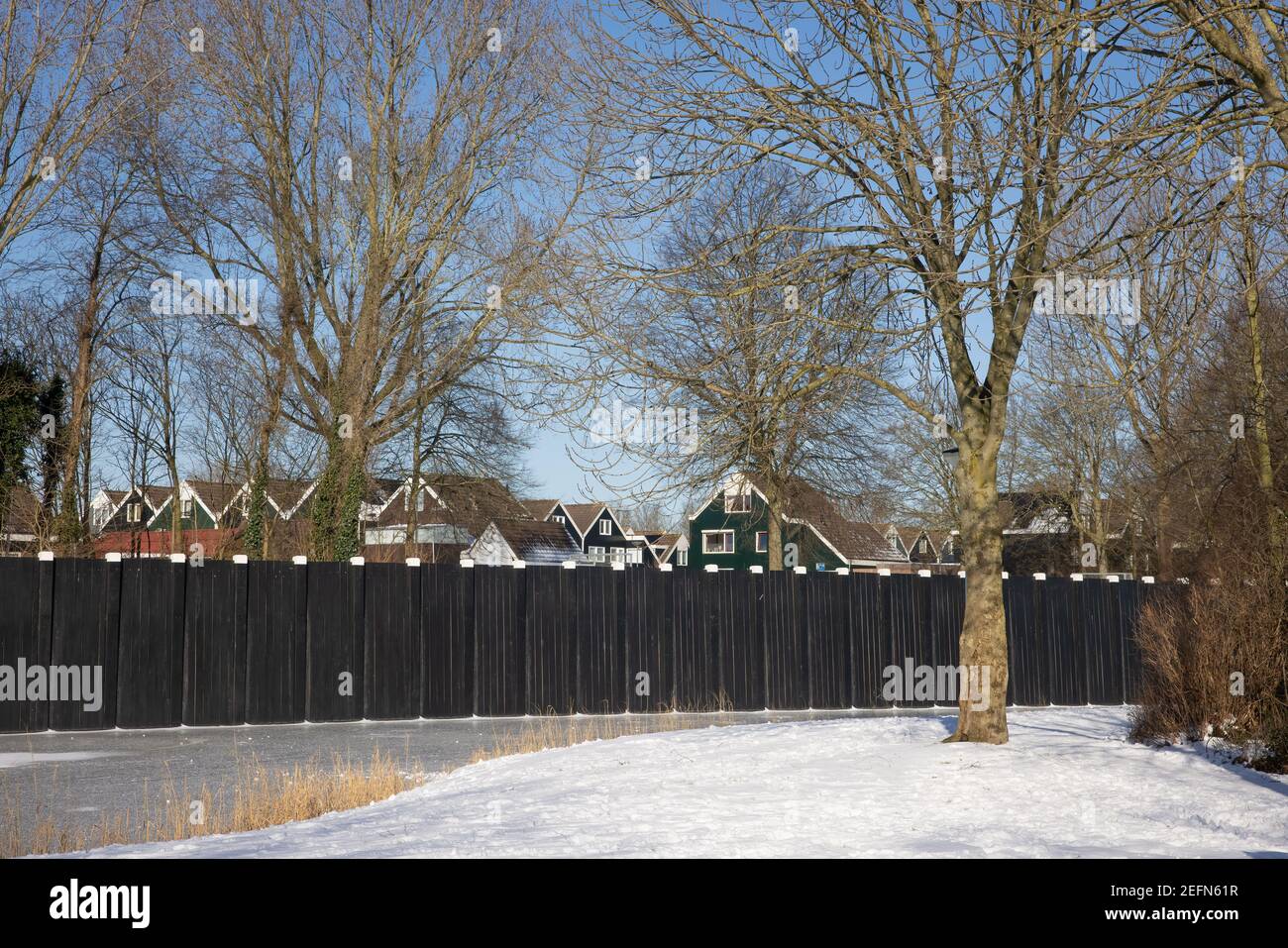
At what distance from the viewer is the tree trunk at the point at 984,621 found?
965 centimetres

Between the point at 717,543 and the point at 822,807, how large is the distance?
4685cm

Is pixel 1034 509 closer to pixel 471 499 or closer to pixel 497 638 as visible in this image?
pixel 471 499

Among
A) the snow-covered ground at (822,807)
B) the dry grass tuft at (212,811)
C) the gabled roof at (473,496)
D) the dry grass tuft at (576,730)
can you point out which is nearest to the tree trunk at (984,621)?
the snow-covered ground at (822,807)

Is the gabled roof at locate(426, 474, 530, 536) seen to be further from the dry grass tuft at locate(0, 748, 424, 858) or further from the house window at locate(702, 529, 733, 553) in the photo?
the house window at locate(702, 529, 733, 553)

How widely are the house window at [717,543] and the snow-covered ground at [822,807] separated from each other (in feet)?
142

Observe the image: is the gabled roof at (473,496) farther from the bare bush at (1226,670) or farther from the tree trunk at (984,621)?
the bare bush at (1226,670)

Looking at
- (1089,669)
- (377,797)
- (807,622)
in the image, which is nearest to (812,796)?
(377,797)

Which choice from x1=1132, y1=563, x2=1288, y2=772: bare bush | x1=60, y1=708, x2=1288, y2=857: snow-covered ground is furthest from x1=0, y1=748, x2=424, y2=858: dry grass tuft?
x1=1132, y1=563, x2=1288, y2=772: bare bush

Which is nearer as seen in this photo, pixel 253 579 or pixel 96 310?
pixel 253 579

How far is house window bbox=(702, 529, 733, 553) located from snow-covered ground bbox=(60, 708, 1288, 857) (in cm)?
4327

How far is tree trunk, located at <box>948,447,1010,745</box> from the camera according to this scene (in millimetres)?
9648

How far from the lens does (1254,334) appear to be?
47.8ft
